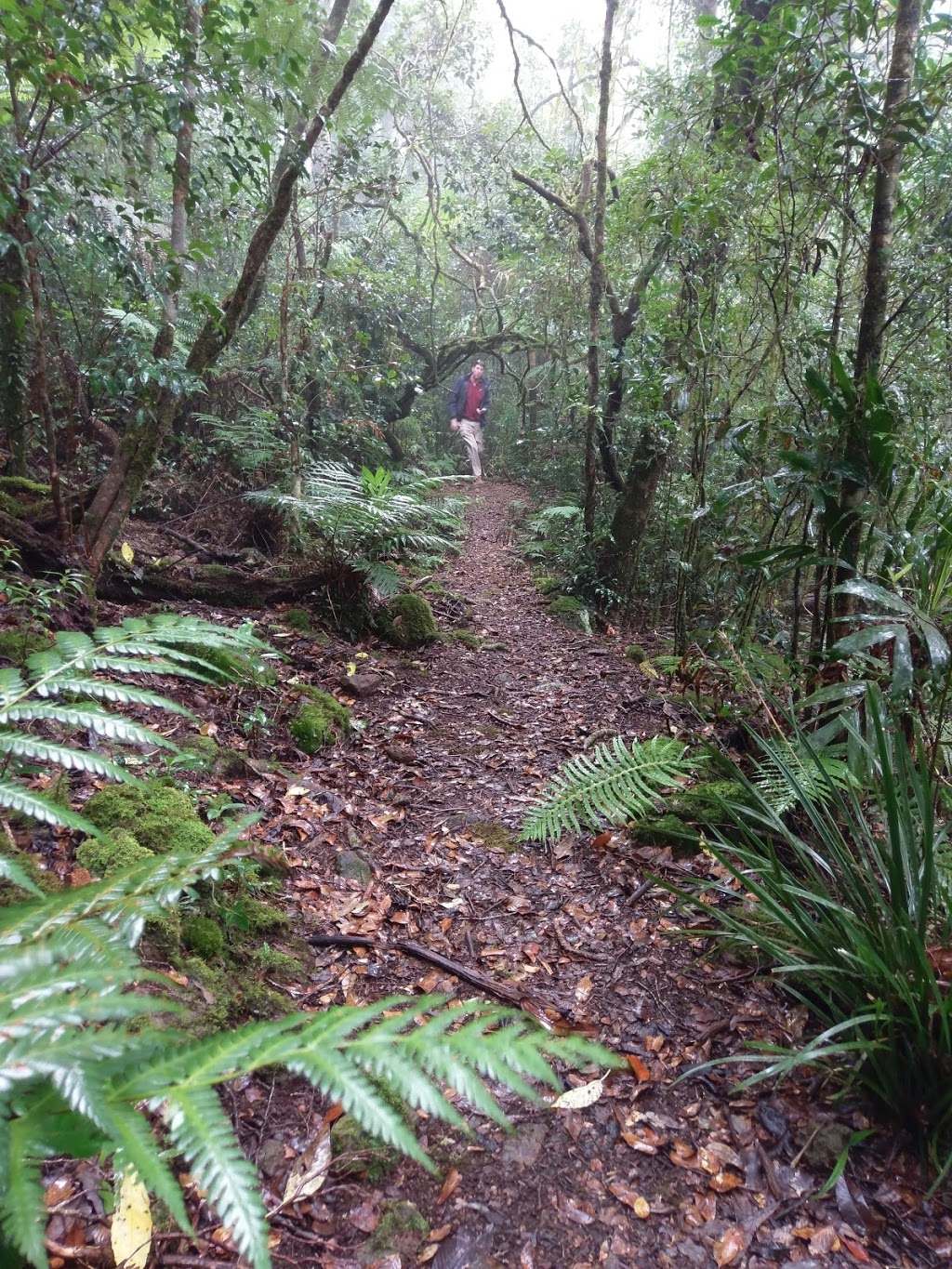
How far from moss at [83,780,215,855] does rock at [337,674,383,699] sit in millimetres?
1968

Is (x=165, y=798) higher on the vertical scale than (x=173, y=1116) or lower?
lower

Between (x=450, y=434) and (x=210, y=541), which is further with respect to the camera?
(x=450, y=434)

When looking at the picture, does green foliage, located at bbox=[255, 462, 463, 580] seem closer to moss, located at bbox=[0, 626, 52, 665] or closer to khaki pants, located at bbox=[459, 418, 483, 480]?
moss, located at bbox=[0, 626, 52, 665]

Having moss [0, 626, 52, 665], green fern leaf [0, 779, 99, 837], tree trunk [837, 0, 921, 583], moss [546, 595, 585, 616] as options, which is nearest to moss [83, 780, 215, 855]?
moss [0, 626, 52, 665]

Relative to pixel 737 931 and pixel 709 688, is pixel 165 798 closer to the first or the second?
pixel 737 931

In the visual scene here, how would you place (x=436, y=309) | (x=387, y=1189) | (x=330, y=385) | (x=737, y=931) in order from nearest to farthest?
1. (x=387, y=1189)
2. (x=737, y=931)
3. (x=330, y=385)
4. (x=436, y=309)

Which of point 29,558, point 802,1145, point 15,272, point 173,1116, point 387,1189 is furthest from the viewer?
point 15,272

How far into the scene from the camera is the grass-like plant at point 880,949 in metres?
1.68

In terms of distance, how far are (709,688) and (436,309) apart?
13839 mm

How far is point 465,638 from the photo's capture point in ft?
19.2

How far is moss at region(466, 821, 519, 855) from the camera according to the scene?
3225 mm

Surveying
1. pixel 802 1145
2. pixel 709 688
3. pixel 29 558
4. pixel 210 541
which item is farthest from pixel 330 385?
pixel 802 1145

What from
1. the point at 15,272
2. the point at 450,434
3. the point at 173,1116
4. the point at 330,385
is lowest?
the point at 173,1116

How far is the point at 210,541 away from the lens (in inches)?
253
